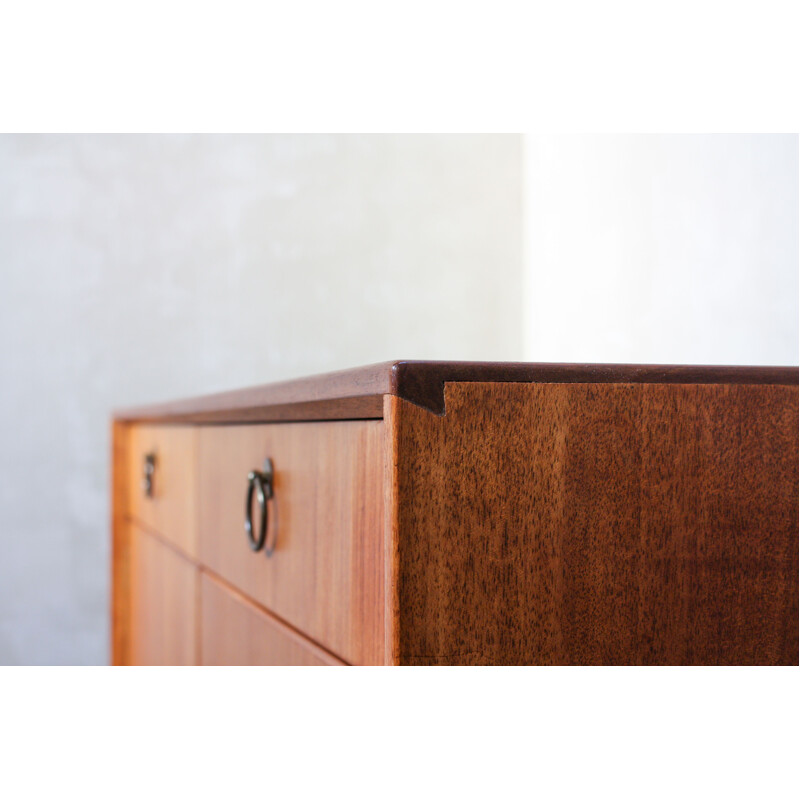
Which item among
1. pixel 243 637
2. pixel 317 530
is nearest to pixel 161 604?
pixel 243 637

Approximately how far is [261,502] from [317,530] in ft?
0.37

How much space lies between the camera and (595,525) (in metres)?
0.46

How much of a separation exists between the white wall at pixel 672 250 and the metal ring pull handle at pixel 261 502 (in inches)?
20.0

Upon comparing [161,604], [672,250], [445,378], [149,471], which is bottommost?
[161,604]

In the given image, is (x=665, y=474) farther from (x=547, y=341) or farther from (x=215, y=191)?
(x=215, y=191)

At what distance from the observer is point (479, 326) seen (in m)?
2.07

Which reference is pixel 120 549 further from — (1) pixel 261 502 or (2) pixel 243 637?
(1) pixel 261 502

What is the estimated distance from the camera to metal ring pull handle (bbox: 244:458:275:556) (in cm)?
71

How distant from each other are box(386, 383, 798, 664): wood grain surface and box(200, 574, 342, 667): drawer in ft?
0.56

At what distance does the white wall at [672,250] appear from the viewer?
2.90ft

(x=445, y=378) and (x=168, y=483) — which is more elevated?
(x=445, y=378)

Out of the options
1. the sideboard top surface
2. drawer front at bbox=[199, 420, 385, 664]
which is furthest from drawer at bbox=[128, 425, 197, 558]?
the sideboard top surface

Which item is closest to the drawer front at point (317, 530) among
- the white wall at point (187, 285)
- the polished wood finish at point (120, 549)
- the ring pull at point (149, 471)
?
the ring pull at point (149, 471)

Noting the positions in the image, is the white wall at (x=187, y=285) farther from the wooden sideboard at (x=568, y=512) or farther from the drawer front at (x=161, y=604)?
the wooden sideboard at (x=568, y=512)
